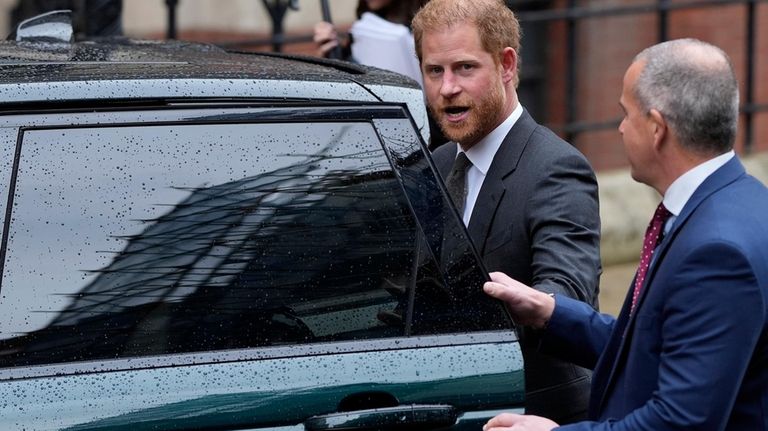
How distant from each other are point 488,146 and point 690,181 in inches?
33.8

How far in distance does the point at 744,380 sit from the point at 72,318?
124cm

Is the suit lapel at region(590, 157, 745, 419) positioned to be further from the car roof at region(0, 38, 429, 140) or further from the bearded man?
the car roof at region(0, 38, 429, 140)

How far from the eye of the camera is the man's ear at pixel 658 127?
8.18 ft

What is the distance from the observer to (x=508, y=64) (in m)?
3.37

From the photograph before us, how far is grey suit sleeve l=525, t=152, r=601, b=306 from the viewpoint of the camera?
3059 mm

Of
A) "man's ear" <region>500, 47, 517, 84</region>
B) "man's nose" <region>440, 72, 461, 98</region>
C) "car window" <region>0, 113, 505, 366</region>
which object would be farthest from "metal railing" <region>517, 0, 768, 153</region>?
"car window" <region>0, 113, 505, 366</region>

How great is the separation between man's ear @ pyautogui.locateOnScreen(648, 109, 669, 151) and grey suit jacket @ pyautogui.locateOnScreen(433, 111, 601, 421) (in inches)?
23.5

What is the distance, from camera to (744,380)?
2.51m

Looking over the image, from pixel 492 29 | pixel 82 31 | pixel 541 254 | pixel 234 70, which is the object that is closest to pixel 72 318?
pixel 234 70

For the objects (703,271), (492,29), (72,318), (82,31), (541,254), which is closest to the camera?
(703,271)

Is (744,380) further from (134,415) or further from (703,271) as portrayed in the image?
(134,415)

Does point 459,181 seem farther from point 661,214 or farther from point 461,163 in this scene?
point 661,214

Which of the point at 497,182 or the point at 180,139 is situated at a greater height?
the point at 180,139

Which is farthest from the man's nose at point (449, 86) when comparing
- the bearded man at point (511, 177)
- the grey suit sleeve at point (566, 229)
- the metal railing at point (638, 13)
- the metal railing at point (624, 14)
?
the metal railing at point (638, 13)
